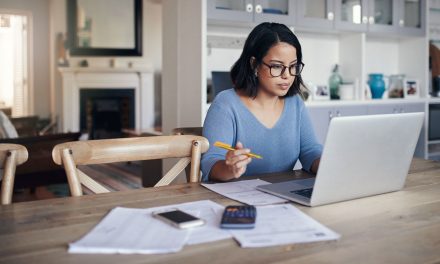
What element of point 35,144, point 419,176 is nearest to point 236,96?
point 419,176

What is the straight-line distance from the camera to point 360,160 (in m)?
1.15

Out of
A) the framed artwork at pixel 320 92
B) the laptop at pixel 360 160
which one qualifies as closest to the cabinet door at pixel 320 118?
the framed artwork at pixel 320 92

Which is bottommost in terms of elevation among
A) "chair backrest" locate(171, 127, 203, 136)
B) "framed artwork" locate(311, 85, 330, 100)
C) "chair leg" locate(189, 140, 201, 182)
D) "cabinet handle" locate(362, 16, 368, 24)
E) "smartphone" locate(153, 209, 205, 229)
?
"smartphone" locate(153, 209, 205, 229)

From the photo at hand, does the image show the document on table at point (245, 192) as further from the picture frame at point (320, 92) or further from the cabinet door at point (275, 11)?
the picture frame at point (320, 92)

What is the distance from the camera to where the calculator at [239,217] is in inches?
37.1

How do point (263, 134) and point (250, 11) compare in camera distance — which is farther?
point (250, 11)

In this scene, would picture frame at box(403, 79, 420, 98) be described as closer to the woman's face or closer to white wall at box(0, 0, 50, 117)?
the woman's face

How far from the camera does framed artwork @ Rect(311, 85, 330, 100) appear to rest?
4.11 m

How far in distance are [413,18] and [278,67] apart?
342 cm

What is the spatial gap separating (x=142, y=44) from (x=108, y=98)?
3.35 feet

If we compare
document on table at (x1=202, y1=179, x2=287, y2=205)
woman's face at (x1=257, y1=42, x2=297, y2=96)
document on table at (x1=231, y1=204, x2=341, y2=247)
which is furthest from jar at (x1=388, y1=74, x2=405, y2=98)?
document on table at (x1=231, y1=204, x2=341, y2=247)

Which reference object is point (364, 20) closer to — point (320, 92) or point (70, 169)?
point (320, 92)

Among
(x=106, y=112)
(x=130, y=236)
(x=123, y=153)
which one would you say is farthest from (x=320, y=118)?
(x=106, y=112)

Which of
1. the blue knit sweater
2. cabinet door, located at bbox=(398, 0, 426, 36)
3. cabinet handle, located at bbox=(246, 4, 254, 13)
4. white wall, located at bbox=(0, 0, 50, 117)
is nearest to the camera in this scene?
the blue knit sweater
